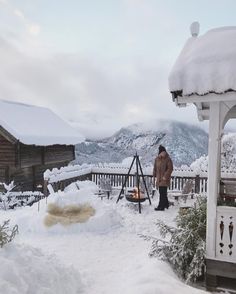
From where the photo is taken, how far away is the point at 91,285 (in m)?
5.28

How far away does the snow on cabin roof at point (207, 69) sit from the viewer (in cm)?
486

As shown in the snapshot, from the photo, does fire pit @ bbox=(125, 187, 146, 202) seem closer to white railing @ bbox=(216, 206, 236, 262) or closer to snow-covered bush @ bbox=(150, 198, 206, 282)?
snow-covered bush @ bbox=(150, 198, 206, 282)

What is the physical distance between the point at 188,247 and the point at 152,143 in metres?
18.5

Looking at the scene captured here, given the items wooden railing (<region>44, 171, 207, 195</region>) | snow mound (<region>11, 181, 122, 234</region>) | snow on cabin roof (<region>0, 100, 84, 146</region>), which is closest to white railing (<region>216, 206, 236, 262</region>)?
snow mound (<region>11, 181, 122, 234</region>)

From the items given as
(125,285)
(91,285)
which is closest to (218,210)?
(125,285)

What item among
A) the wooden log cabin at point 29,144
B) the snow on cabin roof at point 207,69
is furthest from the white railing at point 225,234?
the wooden log cabin at point 29,144

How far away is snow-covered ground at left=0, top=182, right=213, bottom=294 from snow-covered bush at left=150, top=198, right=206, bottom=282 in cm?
21

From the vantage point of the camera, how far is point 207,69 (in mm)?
4988

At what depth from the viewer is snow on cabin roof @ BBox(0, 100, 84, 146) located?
53.1 feet

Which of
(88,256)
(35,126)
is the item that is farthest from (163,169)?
(35,126)

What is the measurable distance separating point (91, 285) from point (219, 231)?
2039 millimetres

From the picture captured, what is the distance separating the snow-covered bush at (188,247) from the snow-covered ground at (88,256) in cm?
21

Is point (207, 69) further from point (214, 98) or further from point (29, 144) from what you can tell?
point (29, 144)

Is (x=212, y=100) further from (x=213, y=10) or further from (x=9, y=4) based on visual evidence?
(x=9, y=4)
